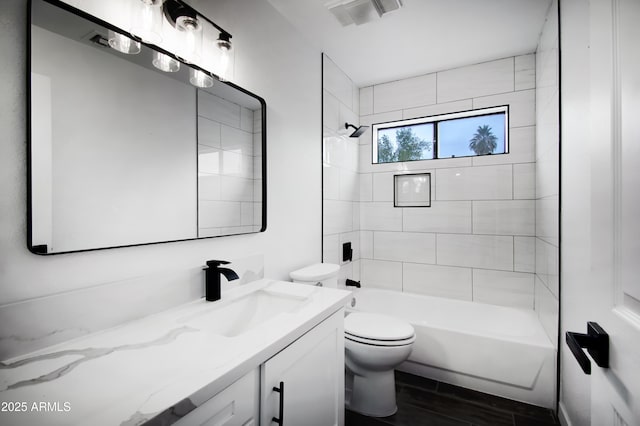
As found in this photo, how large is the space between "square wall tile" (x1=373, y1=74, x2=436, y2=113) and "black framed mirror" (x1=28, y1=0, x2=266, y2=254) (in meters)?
1.90

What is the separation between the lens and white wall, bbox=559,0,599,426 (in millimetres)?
1313

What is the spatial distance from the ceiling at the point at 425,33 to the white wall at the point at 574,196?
399 millimetres

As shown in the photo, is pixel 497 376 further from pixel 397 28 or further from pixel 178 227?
pixel 397 28

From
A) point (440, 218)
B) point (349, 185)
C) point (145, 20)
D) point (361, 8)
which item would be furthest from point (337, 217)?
point (145, 20)

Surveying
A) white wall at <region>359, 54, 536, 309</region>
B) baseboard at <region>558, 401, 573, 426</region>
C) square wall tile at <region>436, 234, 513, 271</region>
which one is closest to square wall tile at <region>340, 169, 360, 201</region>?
white wall at <region>359, 54, 536, 309</region>

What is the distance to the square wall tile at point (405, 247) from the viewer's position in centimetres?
285

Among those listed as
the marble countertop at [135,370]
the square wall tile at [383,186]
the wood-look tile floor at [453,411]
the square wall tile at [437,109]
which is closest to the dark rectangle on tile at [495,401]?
the wood-look tile floor at [453,411]

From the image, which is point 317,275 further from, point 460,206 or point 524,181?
point 524,181

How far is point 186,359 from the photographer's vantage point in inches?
31.4

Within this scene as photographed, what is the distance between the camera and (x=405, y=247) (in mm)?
2957

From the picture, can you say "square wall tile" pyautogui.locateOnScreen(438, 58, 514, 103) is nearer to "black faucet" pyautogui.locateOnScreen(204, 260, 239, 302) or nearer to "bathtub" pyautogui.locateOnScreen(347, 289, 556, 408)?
"bathtub" pyautogui.locateOnScreen(347, 289, 556, 408)

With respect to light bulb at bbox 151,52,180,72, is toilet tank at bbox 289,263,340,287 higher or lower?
lower

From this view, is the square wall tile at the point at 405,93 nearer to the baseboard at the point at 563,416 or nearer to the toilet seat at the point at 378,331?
the toilet seat at the point at 378,331

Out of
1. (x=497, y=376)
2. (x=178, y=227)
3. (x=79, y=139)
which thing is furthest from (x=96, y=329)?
(x=497, y=376)
